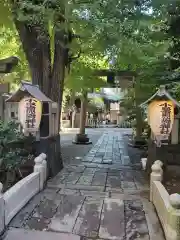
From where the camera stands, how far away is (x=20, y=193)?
497 centimetres

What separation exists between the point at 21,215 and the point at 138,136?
958 centimetres

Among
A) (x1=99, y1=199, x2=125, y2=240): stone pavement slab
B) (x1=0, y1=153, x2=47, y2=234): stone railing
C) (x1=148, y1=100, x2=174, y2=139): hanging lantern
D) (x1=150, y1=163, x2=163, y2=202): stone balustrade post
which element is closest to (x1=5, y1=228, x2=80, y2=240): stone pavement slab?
(x1=0, y1=153, x2=47, y2=234): stone railing

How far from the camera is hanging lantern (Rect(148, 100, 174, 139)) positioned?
614 centimetres

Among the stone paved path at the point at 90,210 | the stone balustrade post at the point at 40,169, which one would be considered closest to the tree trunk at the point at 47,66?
the stone paved path at the point at 90,210

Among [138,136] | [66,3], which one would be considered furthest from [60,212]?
[138,136]

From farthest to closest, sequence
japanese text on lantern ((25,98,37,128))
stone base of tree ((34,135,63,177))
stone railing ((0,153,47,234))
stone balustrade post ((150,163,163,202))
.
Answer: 1. stone base of tree ((34,135,63,177))
2. japanese text on lantern ((25,98,37,128))
3. stone balustrade post ((150,163,163,202))
4. stone railing ((0,153,47,234))

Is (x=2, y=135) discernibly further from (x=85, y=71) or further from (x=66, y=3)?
(x=85, y=71)

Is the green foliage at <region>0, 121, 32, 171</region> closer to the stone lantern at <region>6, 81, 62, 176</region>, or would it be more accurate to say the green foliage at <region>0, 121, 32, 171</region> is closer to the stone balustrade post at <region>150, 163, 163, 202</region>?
the stone lantern at <region>6, 81, 62, 176</region>

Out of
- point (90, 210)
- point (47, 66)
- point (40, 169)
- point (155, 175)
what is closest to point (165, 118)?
point (155, 175)

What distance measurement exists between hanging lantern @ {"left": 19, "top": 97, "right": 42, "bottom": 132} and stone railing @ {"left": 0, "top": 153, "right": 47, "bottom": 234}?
2.73 feet

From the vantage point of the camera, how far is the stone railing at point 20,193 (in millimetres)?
4203

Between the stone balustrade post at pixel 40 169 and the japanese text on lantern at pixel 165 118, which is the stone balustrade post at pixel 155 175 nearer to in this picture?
the japanese text on lantern at pixel 165 118

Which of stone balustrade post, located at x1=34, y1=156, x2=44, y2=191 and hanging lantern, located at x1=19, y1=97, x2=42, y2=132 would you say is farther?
hanging lantern, located at x1=19, y1=97, x2=42, y2=132

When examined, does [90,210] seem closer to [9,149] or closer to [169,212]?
[169,212]
